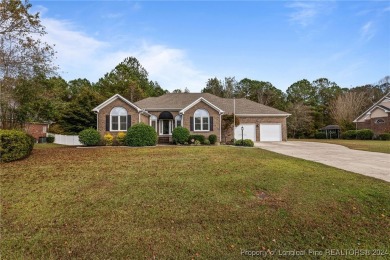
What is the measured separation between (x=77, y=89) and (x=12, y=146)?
44.8 metres

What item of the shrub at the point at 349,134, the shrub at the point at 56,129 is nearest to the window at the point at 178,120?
the shrub at the point at 56,129

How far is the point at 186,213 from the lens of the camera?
4.77 meters

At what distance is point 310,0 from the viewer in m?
10.8

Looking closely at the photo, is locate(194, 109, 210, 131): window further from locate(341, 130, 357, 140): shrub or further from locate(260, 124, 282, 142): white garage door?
locate(341, 130, 357, 140): shrub

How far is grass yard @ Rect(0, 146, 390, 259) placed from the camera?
12.2 ft

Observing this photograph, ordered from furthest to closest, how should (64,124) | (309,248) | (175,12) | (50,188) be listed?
1. (64,124)
2. (175,12)
3. (50,188)
4. (309,248)

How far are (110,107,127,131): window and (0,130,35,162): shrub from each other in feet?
32.1

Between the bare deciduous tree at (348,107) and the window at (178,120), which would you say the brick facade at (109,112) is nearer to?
the window at (178,120)

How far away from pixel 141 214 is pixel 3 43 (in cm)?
1297

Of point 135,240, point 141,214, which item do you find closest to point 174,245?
point 135,240

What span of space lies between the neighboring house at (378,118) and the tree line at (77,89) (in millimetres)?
2637

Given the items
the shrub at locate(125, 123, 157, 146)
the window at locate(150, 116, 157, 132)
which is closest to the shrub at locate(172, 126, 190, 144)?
the shrub at locate(125, 123, 157, 146)

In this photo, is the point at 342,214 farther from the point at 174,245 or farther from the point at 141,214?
the point at 141,214

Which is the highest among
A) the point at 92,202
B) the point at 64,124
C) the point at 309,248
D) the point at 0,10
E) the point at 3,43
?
the point at 0,10
